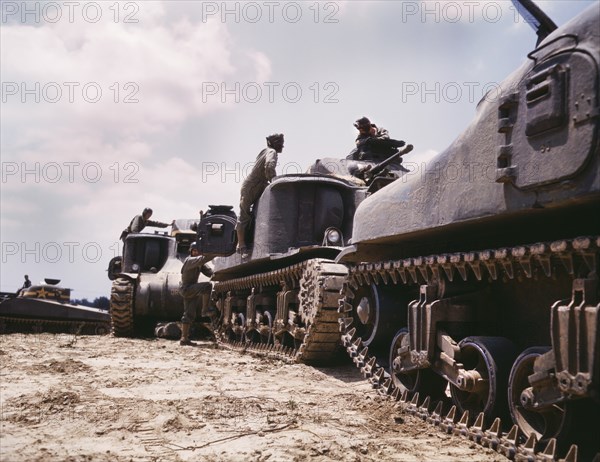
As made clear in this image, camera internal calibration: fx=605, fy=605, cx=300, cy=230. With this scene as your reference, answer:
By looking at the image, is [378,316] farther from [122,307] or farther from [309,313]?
[122,307]

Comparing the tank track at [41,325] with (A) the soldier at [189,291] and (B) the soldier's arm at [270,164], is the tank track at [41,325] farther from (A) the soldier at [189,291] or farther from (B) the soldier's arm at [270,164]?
(B) the soldier's arm at [270,164]

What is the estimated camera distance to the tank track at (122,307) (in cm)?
1316

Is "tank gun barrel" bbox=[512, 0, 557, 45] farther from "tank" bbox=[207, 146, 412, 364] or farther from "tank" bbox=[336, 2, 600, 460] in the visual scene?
"tank" bbox=[207, 146, 412, 364]

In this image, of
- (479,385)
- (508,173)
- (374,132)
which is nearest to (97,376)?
(479,385)

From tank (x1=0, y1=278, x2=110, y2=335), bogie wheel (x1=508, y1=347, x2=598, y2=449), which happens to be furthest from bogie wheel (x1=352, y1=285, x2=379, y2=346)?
tank (x1=0, y1=278, x2=110, y2=335)

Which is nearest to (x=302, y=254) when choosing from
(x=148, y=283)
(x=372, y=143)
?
(x=372, y=143)

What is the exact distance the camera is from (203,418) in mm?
4402

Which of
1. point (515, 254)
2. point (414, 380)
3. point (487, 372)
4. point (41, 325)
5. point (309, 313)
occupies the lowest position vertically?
point (41, 325)

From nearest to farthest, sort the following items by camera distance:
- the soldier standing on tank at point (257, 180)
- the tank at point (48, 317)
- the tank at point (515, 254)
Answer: the tank at point (515, 254) < the soldier standing on tank at point (257, 180) < the tank at point (48, 317)

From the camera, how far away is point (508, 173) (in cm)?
358

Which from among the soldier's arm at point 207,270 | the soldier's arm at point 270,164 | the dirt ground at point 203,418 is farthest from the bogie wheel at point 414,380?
the soldier's arm at point 207,270

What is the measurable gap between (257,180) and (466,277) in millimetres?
5719

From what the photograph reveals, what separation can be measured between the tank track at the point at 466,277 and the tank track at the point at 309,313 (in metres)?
0.64

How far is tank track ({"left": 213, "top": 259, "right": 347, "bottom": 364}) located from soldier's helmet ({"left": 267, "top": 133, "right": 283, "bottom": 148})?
80.4 inches
